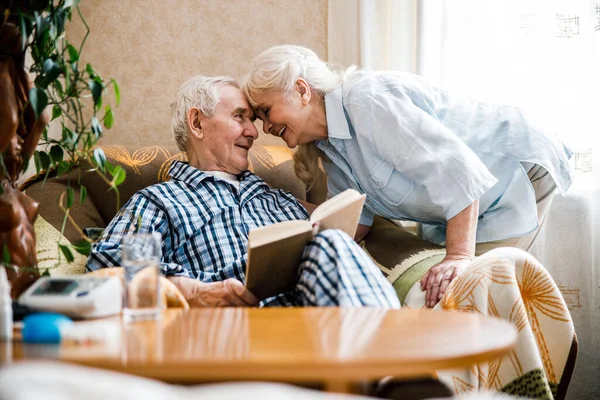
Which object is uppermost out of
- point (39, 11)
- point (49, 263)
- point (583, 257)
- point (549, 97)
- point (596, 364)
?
point (39, 11)

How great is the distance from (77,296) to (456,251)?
3.40ft

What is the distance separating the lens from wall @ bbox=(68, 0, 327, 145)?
2.61 metres

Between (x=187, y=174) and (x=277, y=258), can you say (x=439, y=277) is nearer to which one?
(x=277, y=258)

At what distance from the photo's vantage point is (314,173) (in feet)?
7.51

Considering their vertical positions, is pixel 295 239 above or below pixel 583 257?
above

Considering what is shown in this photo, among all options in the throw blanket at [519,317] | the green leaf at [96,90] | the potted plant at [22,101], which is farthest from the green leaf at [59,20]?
the throw blanket at [519,317]

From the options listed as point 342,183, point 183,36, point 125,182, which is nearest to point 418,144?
point 342,183

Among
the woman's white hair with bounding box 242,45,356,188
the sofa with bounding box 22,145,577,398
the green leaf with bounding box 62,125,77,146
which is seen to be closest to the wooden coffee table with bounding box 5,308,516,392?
the green leaf with bounding box 62,125,77,146

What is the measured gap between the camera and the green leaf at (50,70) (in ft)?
4.21

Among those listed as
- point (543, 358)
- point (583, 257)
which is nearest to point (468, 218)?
point (543, 358)

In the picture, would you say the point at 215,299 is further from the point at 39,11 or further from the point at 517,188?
the point at 517,188

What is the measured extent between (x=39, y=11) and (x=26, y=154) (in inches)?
10.9

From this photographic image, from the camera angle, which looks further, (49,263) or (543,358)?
(49,263)

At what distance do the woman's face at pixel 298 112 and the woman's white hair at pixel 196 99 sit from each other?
5.9 inches
